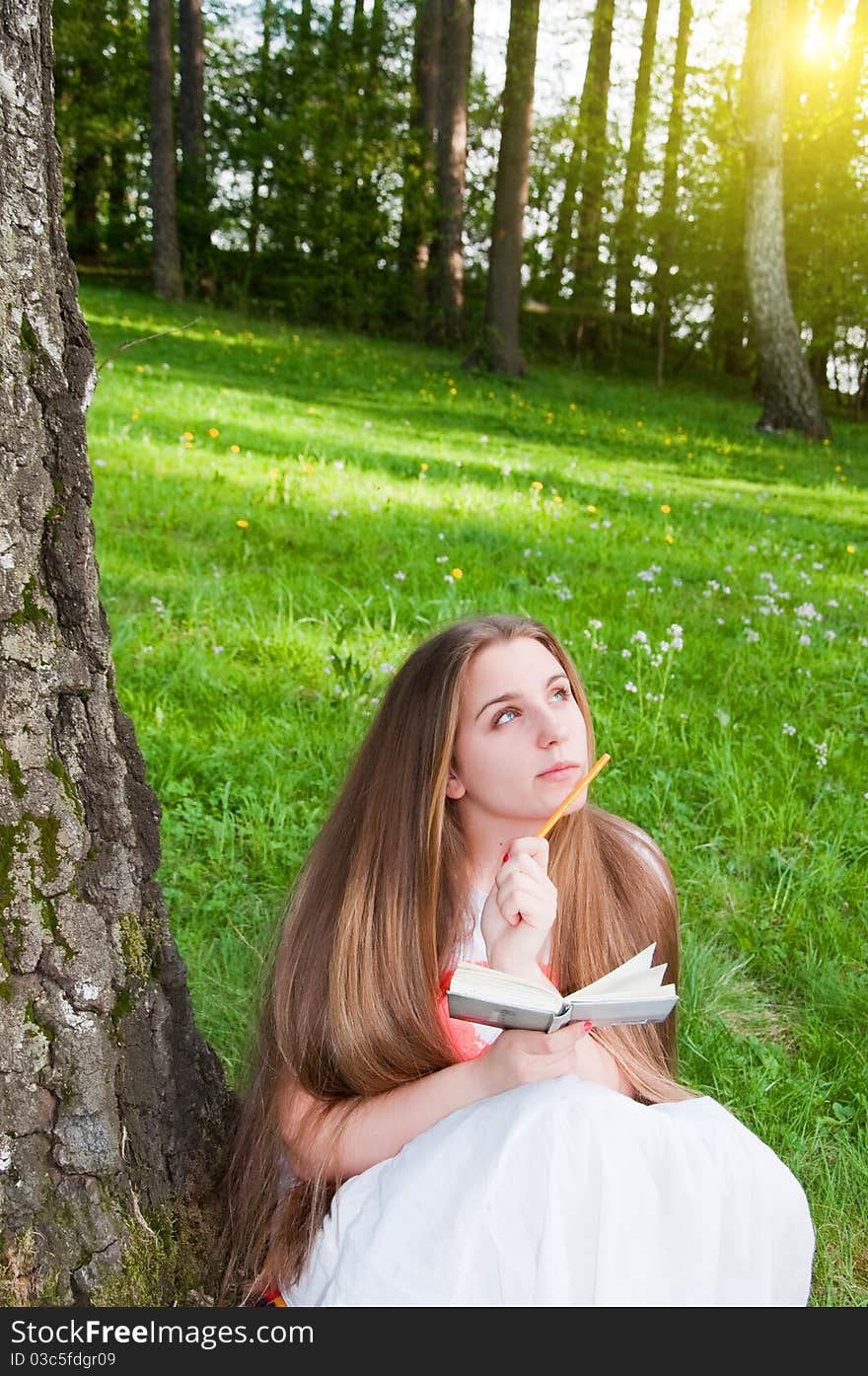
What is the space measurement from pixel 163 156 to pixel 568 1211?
18374 mm

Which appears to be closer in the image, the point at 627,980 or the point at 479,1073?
the point at 627,980

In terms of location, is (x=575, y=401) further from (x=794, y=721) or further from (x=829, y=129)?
(x=794, y=721)

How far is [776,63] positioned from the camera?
11.9 meters

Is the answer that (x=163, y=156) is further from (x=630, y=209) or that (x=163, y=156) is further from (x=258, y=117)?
(x=630, y=209)

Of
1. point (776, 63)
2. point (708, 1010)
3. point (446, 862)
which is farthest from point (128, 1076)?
point (776, 63)

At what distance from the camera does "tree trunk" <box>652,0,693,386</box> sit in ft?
58.2

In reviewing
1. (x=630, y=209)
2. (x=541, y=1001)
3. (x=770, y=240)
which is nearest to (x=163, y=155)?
(x=630, y=209)

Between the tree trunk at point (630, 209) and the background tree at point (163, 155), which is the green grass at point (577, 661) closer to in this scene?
the background tree at point (163, 155)

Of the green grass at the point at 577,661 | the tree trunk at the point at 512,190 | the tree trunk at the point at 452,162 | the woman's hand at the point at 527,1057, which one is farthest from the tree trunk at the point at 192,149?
the woman's hand at the point at 527,1057

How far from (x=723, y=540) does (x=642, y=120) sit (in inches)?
588

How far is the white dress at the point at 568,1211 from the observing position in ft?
5.09

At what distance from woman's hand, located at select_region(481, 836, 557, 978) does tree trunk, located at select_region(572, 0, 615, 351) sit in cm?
2012

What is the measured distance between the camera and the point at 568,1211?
5.10 ft

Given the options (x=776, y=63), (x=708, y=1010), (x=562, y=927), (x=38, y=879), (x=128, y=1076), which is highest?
(x=776, y=63)
